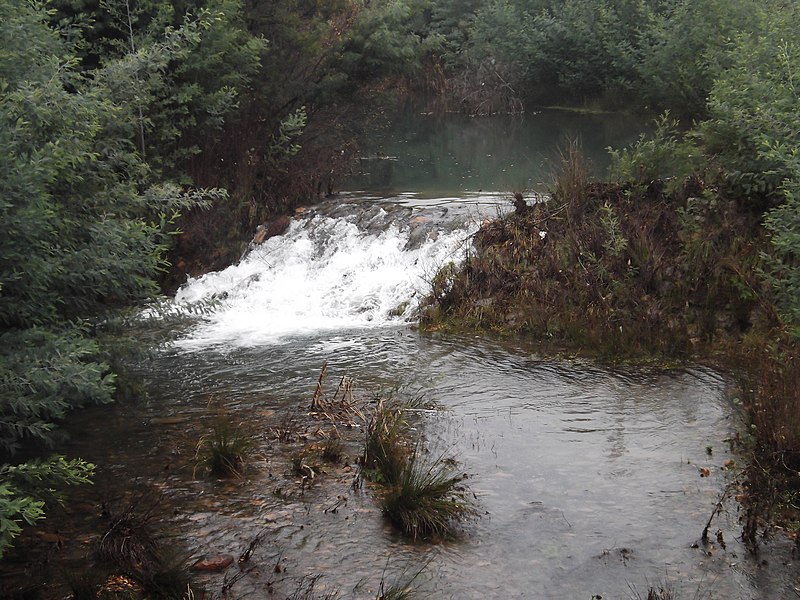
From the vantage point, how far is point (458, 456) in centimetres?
687

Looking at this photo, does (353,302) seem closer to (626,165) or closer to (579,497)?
(626,165)

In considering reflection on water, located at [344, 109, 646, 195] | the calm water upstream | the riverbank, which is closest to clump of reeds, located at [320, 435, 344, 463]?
the calm water upstream

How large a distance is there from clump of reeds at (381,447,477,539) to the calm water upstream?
11 centimetres

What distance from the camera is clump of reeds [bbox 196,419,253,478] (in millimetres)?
6426

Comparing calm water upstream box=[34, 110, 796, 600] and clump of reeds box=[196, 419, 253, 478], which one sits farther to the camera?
clump of reeds box=[196, 419, 253, 478]

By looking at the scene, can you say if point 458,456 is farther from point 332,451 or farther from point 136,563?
point 136,563

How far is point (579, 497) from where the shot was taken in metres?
6.16

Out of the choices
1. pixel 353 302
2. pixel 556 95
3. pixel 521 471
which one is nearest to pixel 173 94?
pixel 353 302

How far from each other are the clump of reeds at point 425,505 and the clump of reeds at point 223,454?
1200mm

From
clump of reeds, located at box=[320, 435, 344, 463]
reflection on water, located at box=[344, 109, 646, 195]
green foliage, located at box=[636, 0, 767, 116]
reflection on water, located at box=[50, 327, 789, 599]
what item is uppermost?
green foliage, located at box=[636, 0, 767, 116]

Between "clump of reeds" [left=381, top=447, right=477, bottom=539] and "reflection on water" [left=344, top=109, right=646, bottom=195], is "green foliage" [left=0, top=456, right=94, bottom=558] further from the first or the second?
"reflection on water" [left=344, top=109, right=646, bottom=195]

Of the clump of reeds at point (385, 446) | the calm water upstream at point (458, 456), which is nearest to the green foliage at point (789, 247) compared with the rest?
the calm water upstream at point (458, 456)

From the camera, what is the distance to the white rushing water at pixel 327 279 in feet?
37.4

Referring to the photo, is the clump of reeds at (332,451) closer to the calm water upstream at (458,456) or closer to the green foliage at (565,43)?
the calm water upstream at (458,456)
